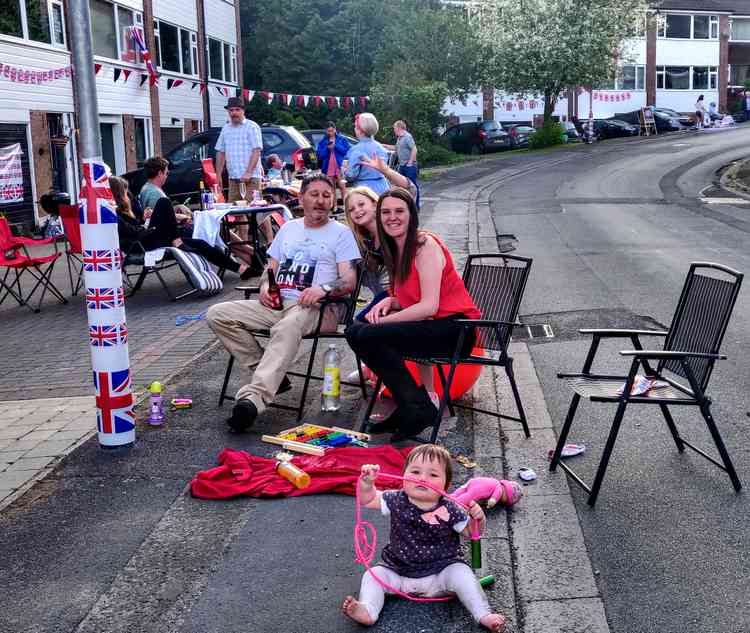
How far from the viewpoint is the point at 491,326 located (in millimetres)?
5992

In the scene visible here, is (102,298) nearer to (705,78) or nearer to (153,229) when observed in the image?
(153,229)

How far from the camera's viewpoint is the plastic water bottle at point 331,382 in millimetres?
6738

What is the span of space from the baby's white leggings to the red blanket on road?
1.09m

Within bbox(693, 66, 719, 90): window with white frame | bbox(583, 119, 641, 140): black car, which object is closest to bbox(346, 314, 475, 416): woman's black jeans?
bbox(583, 119, 641, 140): black car

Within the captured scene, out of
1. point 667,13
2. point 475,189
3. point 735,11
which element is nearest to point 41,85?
point 475,189

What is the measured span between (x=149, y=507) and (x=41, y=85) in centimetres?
1976

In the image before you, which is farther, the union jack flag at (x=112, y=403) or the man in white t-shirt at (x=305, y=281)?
the man in white t-shirt at (x=305, y=281)

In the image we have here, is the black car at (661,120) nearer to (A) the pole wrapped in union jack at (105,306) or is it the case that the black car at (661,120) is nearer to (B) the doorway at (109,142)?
(B) the doorway at (109,142)

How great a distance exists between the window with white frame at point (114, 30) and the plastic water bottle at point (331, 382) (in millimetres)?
22145

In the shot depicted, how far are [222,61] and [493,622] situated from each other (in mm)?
37623

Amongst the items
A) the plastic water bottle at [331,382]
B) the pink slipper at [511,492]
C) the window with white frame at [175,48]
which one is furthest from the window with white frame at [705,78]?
the pink slipper at [511,492]

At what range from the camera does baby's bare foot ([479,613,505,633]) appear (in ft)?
12.2

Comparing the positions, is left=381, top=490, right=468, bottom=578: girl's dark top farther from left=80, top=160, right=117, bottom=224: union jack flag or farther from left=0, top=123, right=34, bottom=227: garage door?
left=0, top=123, right=34, bottom=227: garage door

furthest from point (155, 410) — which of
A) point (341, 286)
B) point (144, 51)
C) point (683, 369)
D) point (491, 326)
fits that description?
point (144, 51)
